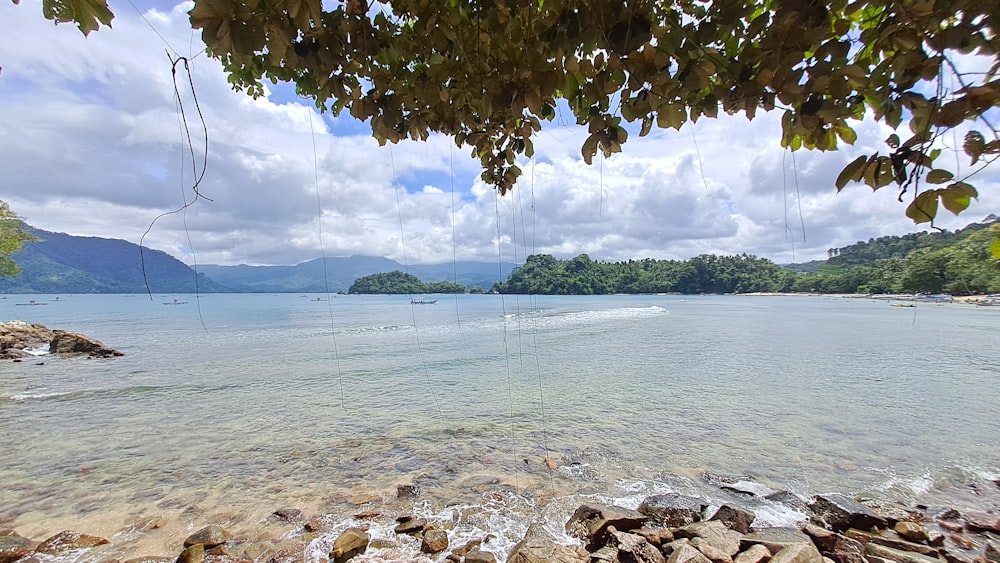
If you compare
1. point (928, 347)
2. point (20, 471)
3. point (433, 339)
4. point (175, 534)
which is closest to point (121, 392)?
point (20, 471)

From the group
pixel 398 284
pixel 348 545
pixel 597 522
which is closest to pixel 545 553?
pixel 597 522

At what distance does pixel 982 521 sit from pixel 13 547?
9.54 meters

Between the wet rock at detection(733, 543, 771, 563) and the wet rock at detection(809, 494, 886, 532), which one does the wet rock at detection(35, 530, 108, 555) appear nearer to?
the wet rock at detection(733, 543, 771, 563)

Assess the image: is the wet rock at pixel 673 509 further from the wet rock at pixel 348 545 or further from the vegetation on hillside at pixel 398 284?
the vegetation on hillside at pixel 398 284

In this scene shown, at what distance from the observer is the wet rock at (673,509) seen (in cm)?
403

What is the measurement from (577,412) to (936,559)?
590 centimetres

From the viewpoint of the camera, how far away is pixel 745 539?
3.41 metres

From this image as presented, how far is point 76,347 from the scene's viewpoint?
1800 centimetres

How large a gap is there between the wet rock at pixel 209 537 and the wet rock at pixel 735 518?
4.69 m

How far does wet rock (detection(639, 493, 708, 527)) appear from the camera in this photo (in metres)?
4.03

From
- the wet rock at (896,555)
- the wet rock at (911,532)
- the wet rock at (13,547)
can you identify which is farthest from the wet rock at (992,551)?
the wet rock at (13,547)

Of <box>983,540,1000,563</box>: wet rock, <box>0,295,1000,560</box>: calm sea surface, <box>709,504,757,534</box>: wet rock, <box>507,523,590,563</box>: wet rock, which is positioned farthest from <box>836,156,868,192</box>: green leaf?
<box>983,540,1000,563</box>: wet rock

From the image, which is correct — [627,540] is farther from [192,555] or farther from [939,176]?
[192,555]

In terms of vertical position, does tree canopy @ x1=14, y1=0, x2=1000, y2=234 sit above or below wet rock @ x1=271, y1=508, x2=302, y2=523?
above
